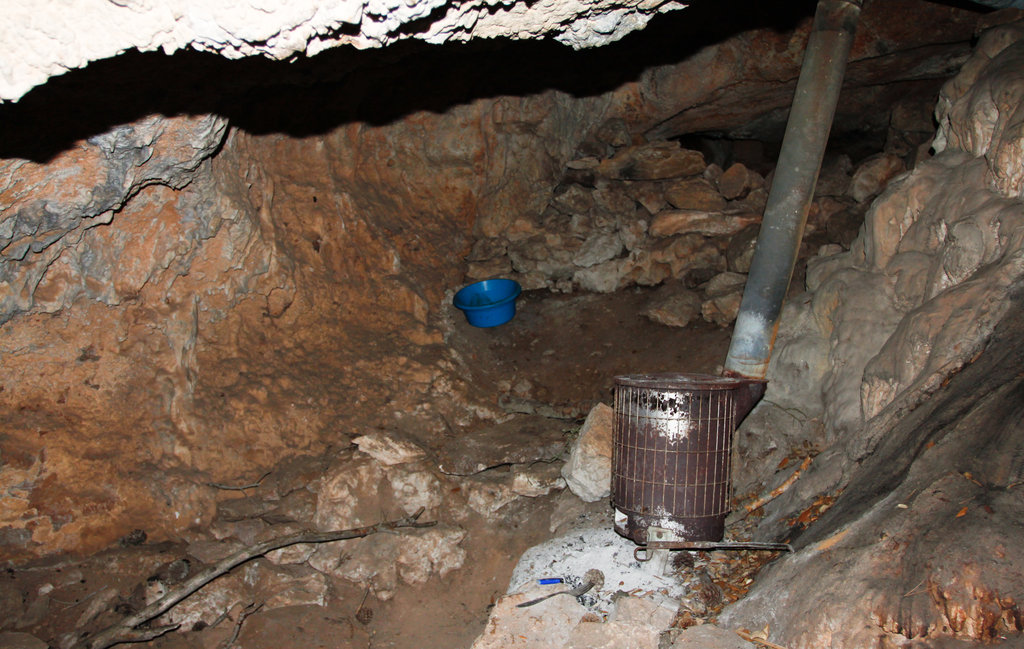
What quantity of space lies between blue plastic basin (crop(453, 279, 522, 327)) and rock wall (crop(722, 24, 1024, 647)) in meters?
2.82

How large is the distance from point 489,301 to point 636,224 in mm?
1882

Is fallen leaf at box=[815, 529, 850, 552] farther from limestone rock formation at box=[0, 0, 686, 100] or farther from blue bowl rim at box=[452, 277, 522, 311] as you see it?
blue bowl rim at box=[452, 277, 522, 311]

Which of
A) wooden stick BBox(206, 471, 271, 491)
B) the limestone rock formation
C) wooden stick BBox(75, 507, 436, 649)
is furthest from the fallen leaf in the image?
wooden stick BBox(206, 471, 271, 491)

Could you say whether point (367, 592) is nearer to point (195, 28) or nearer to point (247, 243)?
point (247, 243)

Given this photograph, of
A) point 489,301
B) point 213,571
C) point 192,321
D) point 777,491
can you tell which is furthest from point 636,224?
point 213,571

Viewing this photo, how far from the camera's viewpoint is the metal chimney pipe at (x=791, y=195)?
191 inches

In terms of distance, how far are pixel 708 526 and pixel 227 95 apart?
383cm

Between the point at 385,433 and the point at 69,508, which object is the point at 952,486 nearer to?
the point at 385,433

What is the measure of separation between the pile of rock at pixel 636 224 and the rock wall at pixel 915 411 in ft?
5.69

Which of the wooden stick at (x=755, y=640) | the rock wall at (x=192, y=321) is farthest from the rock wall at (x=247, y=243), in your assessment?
the wooden stick at (x=755, y=640)

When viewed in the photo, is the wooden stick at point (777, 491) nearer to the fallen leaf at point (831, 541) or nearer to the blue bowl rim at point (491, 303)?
the fallen leaf at point (831, 541)

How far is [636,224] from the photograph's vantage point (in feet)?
24.1

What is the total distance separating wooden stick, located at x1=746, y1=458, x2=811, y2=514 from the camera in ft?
14.2

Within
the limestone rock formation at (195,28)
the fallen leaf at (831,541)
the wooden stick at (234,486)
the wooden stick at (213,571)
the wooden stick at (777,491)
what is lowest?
the wooden stick at (213,571)
